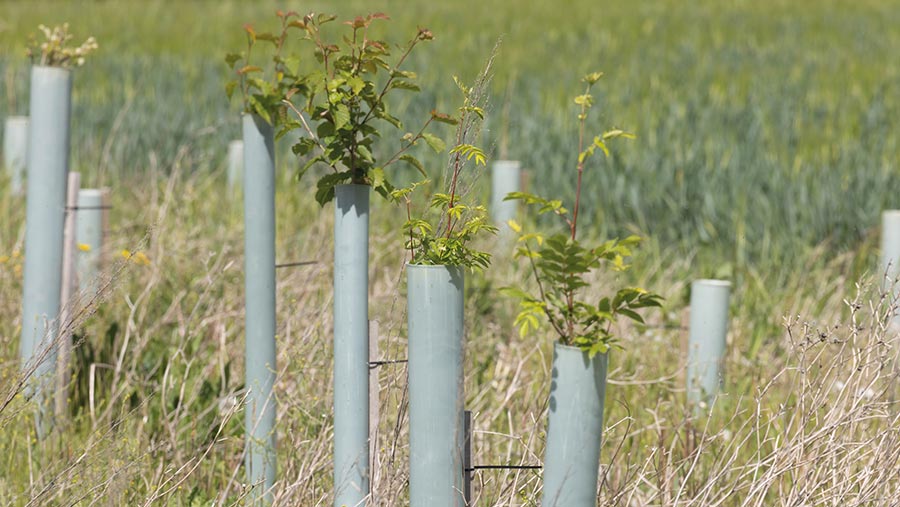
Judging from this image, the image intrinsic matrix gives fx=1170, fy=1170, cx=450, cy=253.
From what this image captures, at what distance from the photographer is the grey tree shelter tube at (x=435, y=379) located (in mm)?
1747

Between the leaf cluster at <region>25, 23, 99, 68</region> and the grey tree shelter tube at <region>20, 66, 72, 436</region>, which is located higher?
the leaf cluster at <region>25, 23, 99, 68</region>

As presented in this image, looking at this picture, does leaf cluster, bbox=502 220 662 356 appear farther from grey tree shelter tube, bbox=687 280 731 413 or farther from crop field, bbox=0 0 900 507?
grey tree shelter tube, bbox=687 280 731 413

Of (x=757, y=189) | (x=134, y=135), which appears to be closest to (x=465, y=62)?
(x=134, y=135)

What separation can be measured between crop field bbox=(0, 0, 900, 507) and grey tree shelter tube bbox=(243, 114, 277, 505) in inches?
2.4

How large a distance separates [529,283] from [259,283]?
193 cm

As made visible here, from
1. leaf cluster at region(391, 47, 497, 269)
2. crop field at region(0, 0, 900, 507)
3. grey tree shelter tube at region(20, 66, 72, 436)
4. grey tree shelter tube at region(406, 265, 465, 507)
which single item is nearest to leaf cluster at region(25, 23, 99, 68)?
grey tree shelter tube at region(20, 66, 72, 436)

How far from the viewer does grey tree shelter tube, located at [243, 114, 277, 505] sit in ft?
7.87

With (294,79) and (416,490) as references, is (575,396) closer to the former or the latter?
(416,490)

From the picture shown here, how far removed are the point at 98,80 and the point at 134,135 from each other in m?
2.81

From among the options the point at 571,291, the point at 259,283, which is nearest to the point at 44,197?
the point at 259,283

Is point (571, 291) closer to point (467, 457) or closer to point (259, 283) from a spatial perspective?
point (467, 457)

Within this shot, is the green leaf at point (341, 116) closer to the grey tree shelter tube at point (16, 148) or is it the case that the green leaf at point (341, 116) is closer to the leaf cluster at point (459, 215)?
the leaf cluster at point (459, 215)

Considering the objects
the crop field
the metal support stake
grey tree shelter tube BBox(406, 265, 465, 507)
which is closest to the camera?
grey tree shelter tube BBox(406, 265, 465, 507)

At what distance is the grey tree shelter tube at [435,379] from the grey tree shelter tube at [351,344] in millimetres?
243
